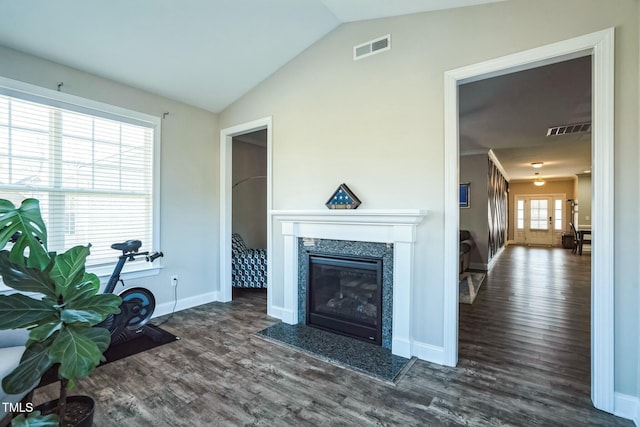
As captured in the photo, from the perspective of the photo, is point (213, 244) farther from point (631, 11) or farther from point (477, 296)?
point (631, 11)

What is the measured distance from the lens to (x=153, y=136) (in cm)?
374

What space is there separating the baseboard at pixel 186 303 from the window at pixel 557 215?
13605mm

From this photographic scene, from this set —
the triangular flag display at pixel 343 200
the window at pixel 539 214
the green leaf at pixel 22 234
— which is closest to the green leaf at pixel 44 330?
the green leaf at pixel 22 234

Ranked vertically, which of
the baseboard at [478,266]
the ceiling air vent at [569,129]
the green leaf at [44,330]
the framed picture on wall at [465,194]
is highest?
the ceiling air vent at [569,129]

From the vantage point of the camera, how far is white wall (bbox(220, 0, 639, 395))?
77.6 inches

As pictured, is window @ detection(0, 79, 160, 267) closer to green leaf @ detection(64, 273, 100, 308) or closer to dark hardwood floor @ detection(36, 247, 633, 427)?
dark hardwood floor @ detection(36, 247, 633, 427)

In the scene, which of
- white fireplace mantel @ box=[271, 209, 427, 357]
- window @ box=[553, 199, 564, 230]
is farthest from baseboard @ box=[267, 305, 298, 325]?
window @ box=[553, 199, 564, 230]

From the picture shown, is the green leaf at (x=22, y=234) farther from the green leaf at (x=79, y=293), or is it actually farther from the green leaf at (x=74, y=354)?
the green leaf at (x=74, y=354)

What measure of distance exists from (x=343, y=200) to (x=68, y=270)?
2255 mm

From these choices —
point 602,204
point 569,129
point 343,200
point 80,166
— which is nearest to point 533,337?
point 602,204

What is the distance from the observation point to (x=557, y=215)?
40.2ft

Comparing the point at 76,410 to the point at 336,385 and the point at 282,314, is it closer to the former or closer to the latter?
the point at 336,385

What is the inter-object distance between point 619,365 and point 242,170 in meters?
5.54

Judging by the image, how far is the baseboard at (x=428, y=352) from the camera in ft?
8.63
